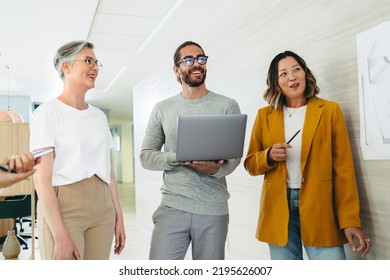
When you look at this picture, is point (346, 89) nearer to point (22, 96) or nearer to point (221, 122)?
point (221, 122)

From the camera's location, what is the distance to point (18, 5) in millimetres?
1383

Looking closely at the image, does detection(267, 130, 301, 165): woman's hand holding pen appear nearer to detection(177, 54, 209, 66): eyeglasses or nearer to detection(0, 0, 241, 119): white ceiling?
detection(177, 54, 209, 66): eyeglasses

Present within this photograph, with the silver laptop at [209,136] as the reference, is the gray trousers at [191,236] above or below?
below

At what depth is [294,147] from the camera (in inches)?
49.9

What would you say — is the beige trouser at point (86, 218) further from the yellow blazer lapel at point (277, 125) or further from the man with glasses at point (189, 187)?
the yellow blazer lapel at point (277, 125)

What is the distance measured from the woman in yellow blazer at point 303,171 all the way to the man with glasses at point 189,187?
0.14m

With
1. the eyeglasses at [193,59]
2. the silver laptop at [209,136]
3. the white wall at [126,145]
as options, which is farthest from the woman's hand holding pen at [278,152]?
the white wall at [126,145]

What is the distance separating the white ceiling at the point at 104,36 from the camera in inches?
53.5

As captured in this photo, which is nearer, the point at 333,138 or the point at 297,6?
the point at 333,138

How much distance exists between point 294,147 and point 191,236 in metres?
0.48

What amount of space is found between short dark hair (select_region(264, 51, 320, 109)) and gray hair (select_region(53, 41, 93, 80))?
0.65 m

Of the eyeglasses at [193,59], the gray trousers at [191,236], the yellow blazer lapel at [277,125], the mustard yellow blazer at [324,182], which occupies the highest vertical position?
the eyeglasses at [193,59]
